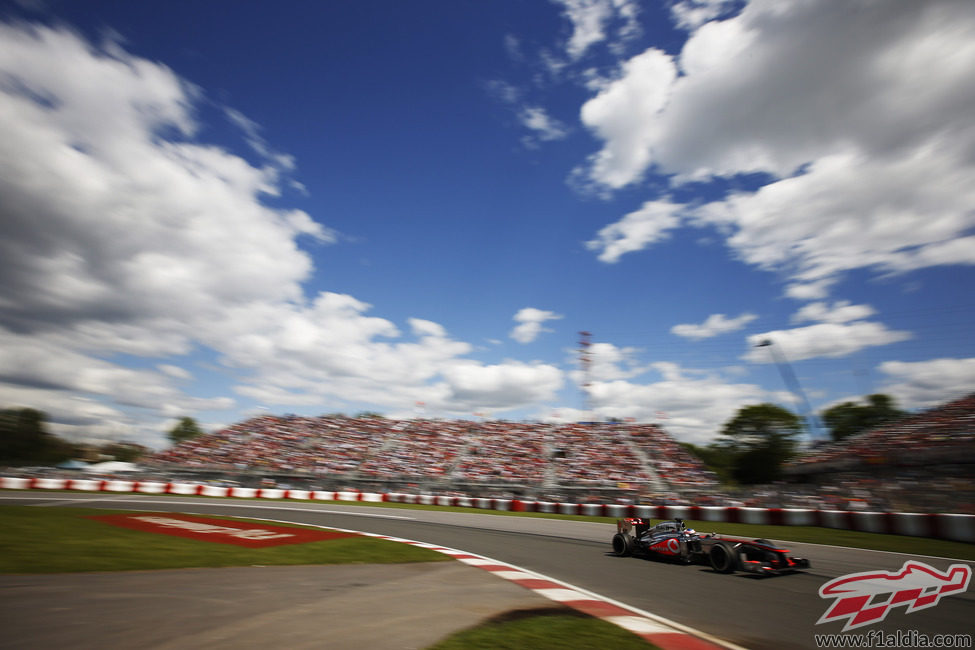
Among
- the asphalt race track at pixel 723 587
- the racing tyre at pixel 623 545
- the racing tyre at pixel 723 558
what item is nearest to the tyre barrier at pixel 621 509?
the asphalt race track at pixel 723 587

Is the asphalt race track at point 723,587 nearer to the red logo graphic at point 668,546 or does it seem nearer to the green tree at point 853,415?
the red logo graphic at point 668,546

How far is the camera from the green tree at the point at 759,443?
5347 cm

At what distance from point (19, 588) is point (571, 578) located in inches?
254

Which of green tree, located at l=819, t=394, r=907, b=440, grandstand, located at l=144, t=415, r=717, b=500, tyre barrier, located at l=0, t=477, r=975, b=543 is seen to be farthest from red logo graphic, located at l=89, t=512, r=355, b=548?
green tree, located at l=819, t=394, r=907, b=440

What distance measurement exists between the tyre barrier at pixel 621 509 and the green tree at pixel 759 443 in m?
36.1

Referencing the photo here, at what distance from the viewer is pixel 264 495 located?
30703mm

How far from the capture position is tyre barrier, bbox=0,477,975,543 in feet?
42.1

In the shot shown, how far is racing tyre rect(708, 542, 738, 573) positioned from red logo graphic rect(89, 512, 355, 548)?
7.84 meters

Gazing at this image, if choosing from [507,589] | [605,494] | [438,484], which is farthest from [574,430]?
[507,589]

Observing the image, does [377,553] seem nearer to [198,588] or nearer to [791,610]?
[198,588]

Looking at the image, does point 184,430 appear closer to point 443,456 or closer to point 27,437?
point 27,437

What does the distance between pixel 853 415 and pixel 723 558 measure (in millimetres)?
80524

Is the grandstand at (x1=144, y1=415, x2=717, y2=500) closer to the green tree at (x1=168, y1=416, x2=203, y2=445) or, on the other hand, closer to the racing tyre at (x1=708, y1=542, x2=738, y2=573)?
the racing tyre at (x1=708, y1=542, x2=738, y2=573)

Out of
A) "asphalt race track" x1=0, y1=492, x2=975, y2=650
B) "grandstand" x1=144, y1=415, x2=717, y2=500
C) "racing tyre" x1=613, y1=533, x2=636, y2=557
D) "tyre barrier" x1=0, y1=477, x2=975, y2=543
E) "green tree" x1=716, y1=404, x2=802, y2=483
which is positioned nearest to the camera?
"asphalt race track" x1=0, y1=492, x2=975, y2=650
